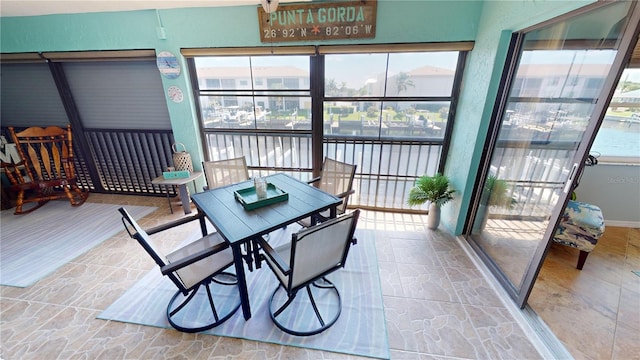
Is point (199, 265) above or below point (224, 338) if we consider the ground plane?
above

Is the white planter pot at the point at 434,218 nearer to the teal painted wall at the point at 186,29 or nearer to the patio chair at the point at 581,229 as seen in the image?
the patio chair at the point at 581,229

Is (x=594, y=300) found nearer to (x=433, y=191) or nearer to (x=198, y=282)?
(x=433, y=191)

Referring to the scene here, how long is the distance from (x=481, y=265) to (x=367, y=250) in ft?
3.54

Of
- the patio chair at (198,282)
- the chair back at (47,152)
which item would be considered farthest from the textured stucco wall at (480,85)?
the chair back at (47,152)

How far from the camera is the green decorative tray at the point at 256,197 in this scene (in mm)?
1804

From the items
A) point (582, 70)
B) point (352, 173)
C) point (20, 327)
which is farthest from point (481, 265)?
point (20, 327)

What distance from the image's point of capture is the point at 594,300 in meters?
1.85

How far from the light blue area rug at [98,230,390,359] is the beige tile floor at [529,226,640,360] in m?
1.23

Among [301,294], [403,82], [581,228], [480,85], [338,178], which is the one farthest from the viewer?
[403,82]

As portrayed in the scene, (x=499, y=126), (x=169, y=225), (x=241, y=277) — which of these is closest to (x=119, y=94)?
(x=169, y=225)

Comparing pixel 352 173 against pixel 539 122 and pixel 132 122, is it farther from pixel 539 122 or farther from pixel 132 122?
pixel 132 122

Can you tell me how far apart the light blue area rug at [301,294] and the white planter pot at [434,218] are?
3.37 feet

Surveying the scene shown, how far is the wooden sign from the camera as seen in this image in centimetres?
235

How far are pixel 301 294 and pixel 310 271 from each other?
58cm
